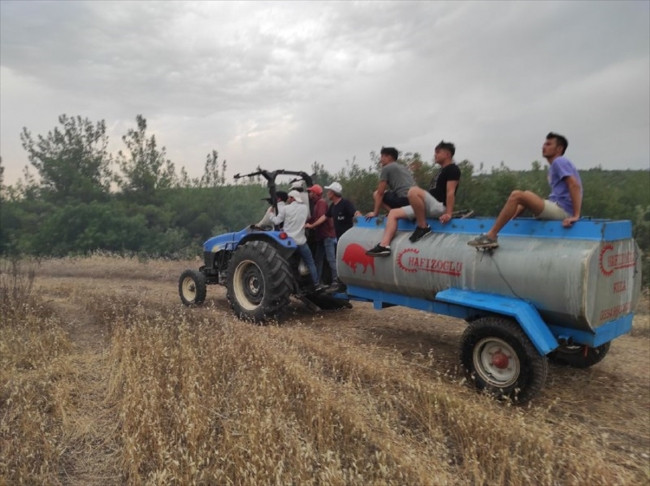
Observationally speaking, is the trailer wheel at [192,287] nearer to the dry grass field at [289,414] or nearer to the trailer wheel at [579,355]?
the dry grass field at [289,414]

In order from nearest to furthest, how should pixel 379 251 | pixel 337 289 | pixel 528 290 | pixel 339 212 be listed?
pixel 528 290
pixel 379 251
pixel 337 289
pixel 339 212

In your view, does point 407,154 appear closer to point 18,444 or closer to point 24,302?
point 24,302

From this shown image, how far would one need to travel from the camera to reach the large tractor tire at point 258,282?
6320 mm

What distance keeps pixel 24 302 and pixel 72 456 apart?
482 centimetres

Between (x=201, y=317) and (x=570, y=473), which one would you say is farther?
(x=201, y=317)

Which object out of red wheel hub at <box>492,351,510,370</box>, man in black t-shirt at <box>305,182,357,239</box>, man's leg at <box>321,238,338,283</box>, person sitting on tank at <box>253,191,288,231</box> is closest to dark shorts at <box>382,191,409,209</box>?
man in black t-shirt at <box>305,182,357,239</box>

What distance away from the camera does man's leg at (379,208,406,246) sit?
5.13m

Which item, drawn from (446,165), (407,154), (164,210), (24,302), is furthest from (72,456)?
(164,210)

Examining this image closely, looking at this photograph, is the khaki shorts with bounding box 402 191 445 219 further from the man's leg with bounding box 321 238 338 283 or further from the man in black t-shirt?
the man's leg with bounding box 321 238 338 283

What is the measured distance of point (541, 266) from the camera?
151 inches

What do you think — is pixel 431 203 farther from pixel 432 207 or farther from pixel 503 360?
pixel 503 360

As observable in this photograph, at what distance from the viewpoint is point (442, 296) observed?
4426 mm

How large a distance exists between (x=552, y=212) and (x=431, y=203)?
1271mm

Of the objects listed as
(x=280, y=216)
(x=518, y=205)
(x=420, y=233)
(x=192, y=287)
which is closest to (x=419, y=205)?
(x=420, y=233)
